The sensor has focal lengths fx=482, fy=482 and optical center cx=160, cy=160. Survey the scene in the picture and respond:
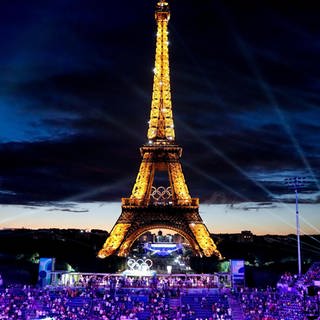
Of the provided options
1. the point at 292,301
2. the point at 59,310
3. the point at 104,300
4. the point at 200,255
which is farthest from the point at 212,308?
the point at 200,255

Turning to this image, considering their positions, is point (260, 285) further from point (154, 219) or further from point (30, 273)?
point (30, 273)

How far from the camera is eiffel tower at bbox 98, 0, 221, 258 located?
5428 centimetres

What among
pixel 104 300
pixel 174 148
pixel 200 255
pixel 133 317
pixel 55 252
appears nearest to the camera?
pixel 133 317

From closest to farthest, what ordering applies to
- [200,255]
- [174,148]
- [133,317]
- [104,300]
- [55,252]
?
[133,317]
[104,300]
[200,255]
[174,148]
[55,252]

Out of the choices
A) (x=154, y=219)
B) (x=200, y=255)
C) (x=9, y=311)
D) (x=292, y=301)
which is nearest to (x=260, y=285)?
(x=200, y=255)

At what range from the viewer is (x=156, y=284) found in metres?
40.5

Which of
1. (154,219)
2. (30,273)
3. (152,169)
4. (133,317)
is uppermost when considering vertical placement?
(152,169)

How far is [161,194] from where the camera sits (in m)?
59.5

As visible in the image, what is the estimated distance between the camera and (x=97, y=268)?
5506 cm

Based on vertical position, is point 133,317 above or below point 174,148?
below

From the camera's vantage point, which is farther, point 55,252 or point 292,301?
point 55,252

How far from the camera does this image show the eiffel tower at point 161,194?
54.3 meters

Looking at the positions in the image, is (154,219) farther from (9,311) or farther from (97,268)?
(9,311)

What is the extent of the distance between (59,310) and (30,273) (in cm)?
2612
